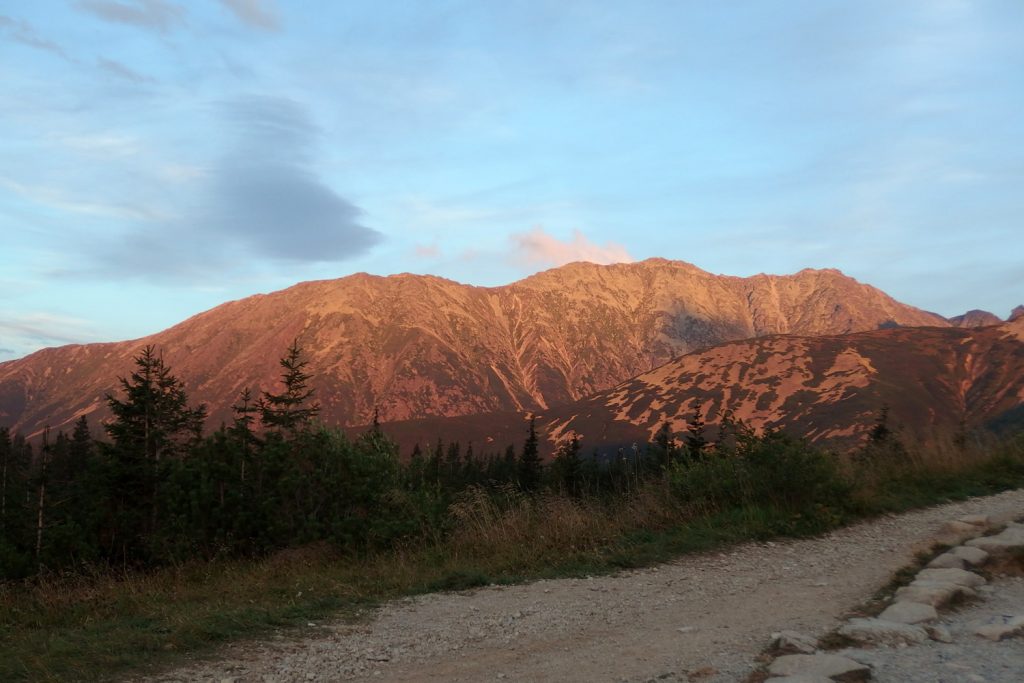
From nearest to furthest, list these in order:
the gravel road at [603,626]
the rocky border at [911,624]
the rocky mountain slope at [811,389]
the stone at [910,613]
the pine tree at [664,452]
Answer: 1. the rocky border at [911,624]
2. the gravel road at [603,626]
3. the stone at [910,613]
4. the pine tree at [664,452]
5. the rocky mountain slope at [811,389]

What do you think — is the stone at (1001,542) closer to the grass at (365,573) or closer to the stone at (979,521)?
the stone at (979,521)

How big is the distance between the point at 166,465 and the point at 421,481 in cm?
670

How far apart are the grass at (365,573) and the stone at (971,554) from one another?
8.31 feet

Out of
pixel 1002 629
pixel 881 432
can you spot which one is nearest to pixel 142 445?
pixel 1002 629

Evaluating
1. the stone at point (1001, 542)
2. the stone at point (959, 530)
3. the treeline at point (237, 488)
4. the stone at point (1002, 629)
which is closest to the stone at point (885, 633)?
the stone at point (1002, 629)

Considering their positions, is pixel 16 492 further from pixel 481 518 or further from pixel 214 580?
pixel 481 518

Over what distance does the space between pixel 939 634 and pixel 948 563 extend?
9.62 ft

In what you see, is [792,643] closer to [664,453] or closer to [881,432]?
[664,453]

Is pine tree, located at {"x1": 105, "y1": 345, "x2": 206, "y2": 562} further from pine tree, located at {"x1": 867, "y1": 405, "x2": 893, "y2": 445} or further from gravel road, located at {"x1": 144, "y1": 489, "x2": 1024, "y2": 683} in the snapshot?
pine tree, located at {"x1": 867, "y1": 405, "x2": 893, "y2": 445}

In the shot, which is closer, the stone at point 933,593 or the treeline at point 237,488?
the stone at point 933,593

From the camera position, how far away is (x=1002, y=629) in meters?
6.05

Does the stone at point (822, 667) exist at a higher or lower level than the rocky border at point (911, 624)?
higher

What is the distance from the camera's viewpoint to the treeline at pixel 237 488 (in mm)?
13117

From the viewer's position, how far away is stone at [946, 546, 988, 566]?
862 centimetres
